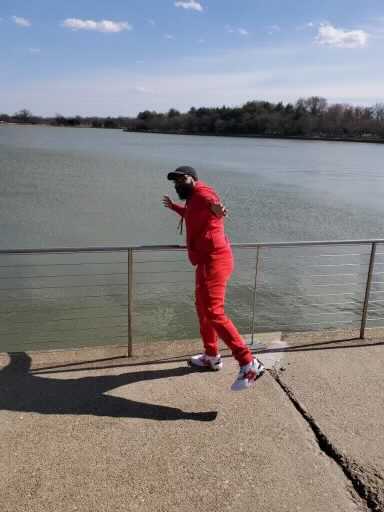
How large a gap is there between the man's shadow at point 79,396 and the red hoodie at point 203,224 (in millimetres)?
1095

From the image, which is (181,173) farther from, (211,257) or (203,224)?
(211,257)

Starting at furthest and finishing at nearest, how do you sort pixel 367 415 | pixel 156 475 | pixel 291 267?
pixel 291 267 < pixel 367 415 < pixel 156 475

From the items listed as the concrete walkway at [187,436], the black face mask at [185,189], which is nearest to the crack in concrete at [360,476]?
the concrete walkway at [187,436]

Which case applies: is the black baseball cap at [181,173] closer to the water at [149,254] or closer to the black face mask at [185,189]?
the black face mask at [185,189]

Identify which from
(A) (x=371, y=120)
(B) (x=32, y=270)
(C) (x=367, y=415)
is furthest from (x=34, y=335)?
(A) (x=371, y=120)

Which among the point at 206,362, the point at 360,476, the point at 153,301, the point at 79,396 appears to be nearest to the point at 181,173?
the point at 206,362

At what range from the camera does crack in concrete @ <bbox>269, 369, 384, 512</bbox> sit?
2.77 meters

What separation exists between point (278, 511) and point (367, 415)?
3.93 feet

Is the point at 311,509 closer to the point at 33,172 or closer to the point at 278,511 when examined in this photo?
the point at 278,511

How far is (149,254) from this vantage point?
12969 mm

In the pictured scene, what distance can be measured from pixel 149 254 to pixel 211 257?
9370mm

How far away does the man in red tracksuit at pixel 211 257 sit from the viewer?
3660 mm

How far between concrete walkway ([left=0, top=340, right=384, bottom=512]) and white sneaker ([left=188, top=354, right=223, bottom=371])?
77 mm

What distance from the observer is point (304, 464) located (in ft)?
9.89
